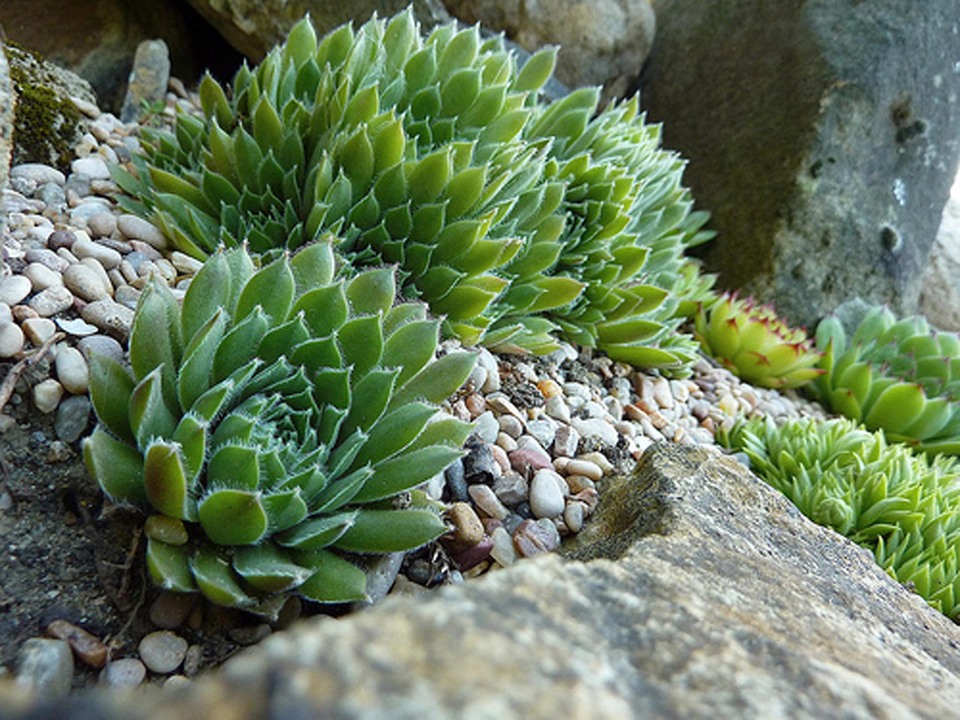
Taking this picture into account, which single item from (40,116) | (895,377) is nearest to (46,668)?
(40,116)

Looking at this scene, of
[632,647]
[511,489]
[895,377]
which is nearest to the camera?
[632,647]

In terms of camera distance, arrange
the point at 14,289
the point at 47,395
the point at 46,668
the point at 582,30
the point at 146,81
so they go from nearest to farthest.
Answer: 1. the point at 46,668
2. the point at 47,395
3. the point at 14,289
4. the point at 146,81
5. the point at 582,30

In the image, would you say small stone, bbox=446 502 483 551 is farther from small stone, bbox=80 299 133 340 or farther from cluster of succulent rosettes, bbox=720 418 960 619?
cluster of succulent rosettes, bbox=720 418 960 619

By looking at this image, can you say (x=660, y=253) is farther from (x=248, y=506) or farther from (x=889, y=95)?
(x=248, y=506)

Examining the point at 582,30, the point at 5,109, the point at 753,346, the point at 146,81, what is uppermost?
the point at 582,30

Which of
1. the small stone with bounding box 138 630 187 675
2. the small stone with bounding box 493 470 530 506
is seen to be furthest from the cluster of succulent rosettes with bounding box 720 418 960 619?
the small stone with bounding box 138 630 187 675

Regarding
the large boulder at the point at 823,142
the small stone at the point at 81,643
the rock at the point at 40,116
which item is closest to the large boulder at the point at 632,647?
the small stone at the point at 81,643

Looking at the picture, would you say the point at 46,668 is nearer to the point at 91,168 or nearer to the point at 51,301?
the point at 51,301
